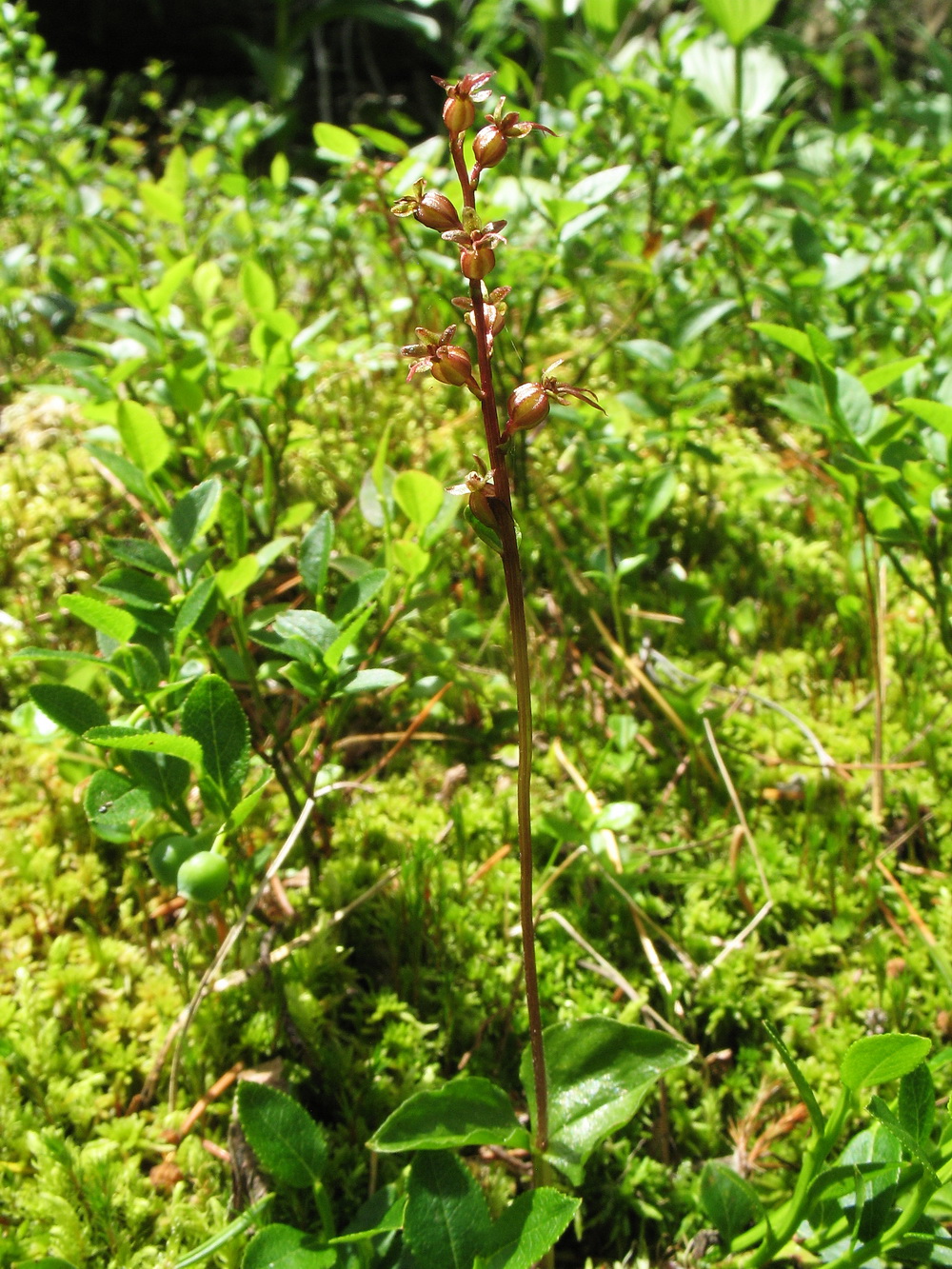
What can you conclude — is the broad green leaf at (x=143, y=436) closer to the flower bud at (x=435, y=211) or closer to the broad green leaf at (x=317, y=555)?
the broad green leaf at (x=317, y=555)

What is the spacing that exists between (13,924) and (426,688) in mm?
805

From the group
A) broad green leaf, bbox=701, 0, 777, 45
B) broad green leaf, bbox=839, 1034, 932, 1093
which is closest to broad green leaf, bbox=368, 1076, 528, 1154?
broad green leaf, bbox=839, 1034, 932, 1093

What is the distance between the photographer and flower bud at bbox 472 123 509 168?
830 mm

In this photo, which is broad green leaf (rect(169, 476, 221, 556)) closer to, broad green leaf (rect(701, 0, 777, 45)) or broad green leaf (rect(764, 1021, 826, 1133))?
broad green leaf (rect(764, 1021, 826, 1133))

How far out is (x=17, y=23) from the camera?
127 inches

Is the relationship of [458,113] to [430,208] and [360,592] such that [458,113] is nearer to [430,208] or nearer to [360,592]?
[430,208]

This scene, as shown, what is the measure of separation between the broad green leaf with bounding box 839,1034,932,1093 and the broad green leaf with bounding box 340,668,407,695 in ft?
2.36

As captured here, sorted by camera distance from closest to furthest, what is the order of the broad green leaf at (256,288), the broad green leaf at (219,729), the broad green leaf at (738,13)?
1. the broad green leaf at (219,729)
2. the broad green leaf at (256,288)
3. the broad green leaf at (738,13)

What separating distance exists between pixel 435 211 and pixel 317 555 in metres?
0.72

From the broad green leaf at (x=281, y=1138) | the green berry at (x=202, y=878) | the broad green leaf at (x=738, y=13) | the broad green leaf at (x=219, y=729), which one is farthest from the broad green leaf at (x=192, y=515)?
the broad green leaf at (x=738, y=13)

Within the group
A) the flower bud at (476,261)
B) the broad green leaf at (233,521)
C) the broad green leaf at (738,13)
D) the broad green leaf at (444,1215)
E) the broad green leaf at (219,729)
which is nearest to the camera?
the flower bud at (476,261)

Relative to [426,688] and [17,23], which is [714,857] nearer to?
[426,688]

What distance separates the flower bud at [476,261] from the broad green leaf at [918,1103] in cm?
90

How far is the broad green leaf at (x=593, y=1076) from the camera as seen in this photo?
3.45 ft
